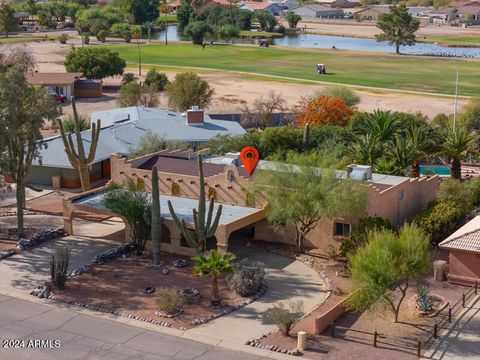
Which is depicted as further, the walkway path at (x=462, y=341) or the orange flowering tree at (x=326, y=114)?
the orange flowering tree at (x=326, y=114)

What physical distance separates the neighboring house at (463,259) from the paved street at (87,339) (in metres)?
12.1

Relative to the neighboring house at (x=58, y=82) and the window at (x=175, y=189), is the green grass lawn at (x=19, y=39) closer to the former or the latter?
the neighboring house at (x=58, y=82)

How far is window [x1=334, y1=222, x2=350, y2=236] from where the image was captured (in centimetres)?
4072

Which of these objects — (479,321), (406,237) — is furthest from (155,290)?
(479,321)

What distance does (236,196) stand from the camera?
42.8 meters

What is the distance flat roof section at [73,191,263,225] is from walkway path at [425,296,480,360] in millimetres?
12328

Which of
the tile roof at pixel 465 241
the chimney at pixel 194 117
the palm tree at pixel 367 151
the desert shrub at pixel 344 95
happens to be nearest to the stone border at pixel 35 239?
the palm tree at pixel 367 151

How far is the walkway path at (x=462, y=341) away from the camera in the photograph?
29.0 meters

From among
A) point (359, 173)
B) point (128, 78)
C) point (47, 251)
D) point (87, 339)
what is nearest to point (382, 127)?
point (359, 173)

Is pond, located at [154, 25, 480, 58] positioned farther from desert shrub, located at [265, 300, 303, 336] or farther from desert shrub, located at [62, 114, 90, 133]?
desert shrub, located at [265, 300, 303, 336]

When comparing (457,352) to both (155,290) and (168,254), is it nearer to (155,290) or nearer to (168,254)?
(155,290)

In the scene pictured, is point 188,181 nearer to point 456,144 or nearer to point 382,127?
point 382,127

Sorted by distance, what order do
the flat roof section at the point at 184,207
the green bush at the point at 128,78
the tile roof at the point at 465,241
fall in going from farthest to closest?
the green bush at the point at 128,78
the flat roof section at the point at 184,207
the tile roof at the point at 465,241

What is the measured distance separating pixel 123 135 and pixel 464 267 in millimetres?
30509
